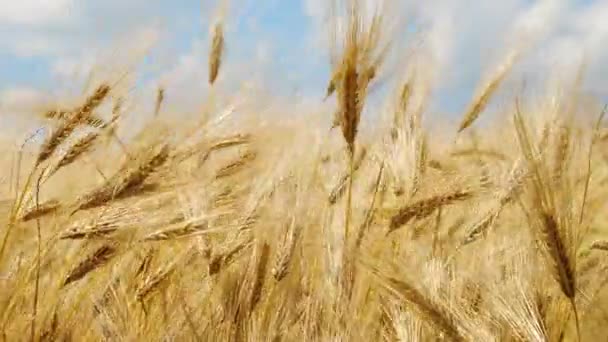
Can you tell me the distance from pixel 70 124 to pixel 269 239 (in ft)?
1.54

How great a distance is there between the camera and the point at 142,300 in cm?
188

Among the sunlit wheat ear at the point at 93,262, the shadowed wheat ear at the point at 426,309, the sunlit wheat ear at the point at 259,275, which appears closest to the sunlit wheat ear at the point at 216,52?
the sunlit wheat ear at the point at 93,262

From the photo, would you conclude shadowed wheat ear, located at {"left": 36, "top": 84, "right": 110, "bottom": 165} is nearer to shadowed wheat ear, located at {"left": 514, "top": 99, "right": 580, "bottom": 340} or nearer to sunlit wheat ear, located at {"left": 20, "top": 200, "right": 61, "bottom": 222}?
sunlit wheat ear, located at {"left": 20, "top": 200, "right": 61, "bottom": 222}

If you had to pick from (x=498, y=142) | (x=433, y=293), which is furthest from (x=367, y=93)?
(x=498, y=142)

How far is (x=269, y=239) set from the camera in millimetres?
1750

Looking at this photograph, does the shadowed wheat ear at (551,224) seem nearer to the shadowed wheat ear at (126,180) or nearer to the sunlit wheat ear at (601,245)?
the shadowed wheat ear at (126,180)

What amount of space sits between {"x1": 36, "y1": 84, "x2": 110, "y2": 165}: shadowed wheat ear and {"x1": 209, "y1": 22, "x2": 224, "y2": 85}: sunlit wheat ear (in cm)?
98

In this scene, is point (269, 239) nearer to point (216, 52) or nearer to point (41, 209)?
point (41, 209)

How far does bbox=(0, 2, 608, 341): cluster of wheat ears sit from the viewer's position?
1595 millimetres

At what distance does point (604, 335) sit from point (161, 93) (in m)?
1.69

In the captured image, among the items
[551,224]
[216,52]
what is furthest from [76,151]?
[216,52]

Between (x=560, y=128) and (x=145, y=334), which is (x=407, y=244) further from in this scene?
(x=145, y=334)

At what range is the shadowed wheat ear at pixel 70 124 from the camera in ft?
5.89

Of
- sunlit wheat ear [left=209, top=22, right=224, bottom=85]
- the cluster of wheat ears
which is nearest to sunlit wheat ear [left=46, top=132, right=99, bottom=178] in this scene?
the cluster of wheat ears
